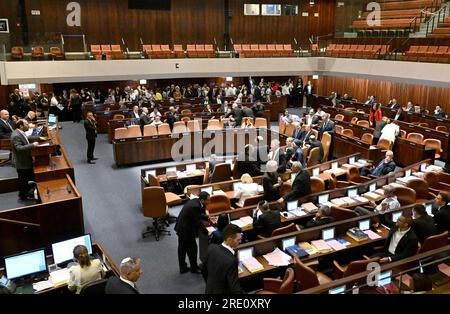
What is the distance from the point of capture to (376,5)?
20469 millimetres

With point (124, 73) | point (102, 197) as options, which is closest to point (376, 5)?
point (124, 73)

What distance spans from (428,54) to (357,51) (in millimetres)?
3604

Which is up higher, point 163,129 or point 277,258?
point 163,129

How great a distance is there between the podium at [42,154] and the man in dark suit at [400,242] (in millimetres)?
6395

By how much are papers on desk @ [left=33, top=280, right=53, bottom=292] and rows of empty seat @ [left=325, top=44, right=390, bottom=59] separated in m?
15.2

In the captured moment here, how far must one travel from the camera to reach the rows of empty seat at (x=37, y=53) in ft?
48.9

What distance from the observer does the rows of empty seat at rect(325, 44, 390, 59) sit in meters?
16.3

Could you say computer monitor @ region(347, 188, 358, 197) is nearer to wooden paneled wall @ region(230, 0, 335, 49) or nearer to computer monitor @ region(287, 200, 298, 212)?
computer monitor @ region(287, 200, 298, 212)

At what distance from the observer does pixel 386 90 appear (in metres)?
18.1

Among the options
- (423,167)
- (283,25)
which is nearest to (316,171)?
(423,167)

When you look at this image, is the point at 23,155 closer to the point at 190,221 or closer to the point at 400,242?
the point at 190,221

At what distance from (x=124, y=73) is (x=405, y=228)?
46.3 ft

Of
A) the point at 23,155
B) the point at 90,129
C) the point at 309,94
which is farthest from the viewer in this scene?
the point at 309,94

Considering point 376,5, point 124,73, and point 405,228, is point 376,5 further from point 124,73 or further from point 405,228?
point 405,228
